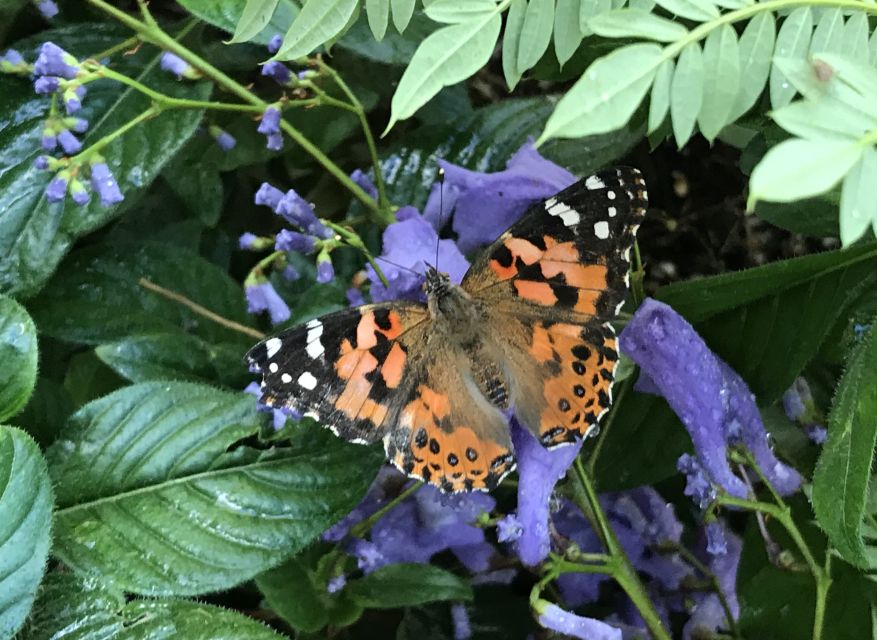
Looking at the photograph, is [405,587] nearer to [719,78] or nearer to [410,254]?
[410,254]

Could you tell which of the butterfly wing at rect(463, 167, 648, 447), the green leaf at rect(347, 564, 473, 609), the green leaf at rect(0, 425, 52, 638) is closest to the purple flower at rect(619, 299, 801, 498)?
the butterfly wing at rect(463, 167, 648, 447)

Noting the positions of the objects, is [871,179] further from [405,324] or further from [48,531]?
[48,531]

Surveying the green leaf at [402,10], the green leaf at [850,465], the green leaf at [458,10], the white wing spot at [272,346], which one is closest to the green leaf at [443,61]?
the green leaf at [458,10]

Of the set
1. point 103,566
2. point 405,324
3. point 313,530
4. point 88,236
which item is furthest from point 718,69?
point 88,236

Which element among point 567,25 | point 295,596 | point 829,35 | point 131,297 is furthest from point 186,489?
point 829,35

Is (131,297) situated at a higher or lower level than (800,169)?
lower

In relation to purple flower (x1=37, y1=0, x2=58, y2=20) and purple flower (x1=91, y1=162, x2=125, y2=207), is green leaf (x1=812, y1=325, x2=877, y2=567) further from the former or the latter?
purple flower (x1=37, y1=0, x2=58, y2=20)

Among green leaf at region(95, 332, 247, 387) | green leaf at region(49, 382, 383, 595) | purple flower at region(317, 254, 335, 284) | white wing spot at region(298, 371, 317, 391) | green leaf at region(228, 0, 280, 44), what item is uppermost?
green leaf at region(228, 0, 280, 44)
